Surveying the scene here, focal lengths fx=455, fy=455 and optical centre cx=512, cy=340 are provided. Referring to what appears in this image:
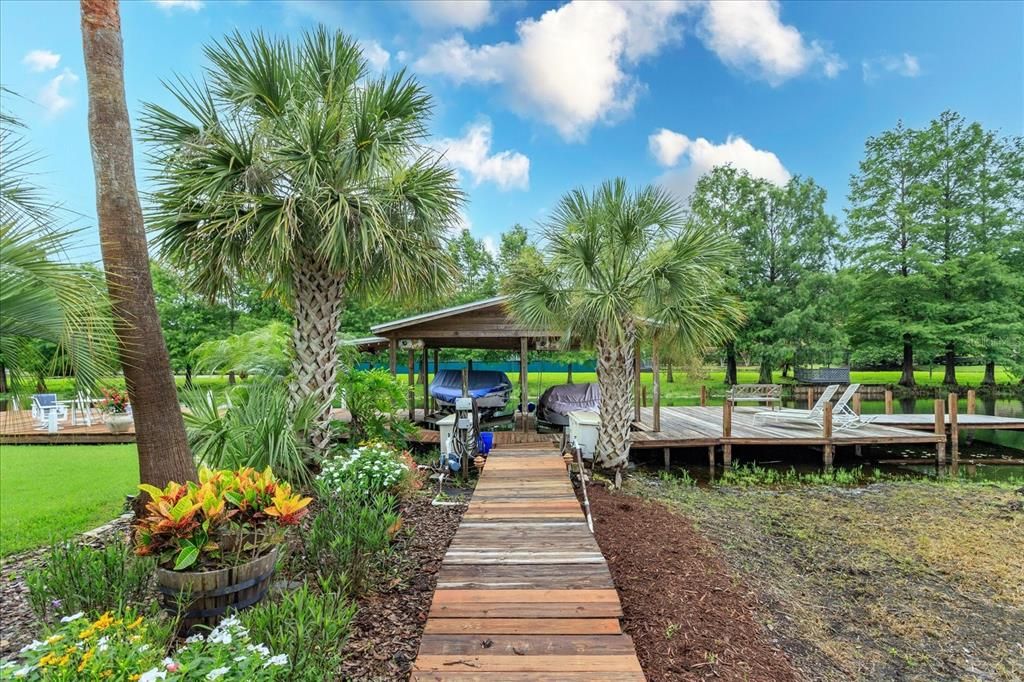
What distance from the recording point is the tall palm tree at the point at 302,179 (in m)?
5.55

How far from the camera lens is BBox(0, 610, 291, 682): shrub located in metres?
1.55

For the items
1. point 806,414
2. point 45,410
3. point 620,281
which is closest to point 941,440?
point 806,414

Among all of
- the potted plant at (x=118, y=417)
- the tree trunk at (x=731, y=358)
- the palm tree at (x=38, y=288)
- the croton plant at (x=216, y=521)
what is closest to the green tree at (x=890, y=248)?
the tree trunk at (x=731, y=358)

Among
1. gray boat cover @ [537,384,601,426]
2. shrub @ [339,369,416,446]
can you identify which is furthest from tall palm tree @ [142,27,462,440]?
gray boat cover @ [537,384,601,426]

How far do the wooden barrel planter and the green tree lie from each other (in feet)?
85.2

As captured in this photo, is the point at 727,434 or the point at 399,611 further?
the point at 727,434

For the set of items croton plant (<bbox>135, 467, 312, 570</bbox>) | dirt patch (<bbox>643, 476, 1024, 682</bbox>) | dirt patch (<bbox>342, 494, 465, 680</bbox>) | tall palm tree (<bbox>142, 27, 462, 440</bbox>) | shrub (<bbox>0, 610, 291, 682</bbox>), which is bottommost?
dirt patch (<bbox>643, 476, 1024, 682</bbox>)

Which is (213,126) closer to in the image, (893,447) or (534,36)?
(534,36)

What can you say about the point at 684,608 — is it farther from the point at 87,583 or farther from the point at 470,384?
the point at 470,384

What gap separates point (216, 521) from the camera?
2.58 m

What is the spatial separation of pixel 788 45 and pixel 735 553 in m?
15.7

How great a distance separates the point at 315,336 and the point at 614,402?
5243 mm

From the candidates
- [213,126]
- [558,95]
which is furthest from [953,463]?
[213,126]

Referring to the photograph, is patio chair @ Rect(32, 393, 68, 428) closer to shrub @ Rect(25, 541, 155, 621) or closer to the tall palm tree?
the tall palm tree
